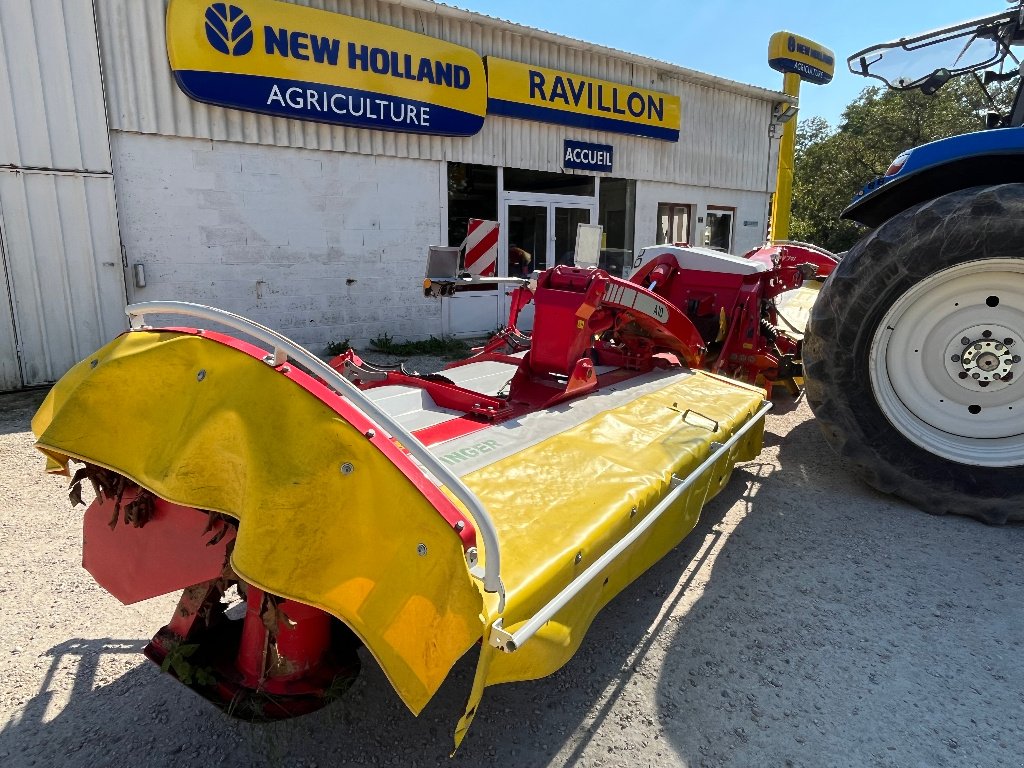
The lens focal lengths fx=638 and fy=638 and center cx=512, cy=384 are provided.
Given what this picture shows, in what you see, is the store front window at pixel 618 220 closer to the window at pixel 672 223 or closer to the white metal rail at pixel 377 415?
Answer: the window at pixel 672 223

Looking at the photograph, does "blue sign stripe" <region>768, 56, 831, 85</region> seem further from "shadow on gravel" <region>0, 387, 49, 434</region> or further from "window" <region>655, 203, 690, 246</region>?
"shadow on gravel" <region>0, 387, 49, 434</region>

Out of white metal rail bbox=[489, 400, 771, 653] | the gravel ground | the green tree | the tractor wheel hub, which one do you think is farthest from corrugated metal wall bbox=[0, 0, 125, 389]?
the green tree

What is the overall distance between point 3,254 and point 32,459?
271 cm

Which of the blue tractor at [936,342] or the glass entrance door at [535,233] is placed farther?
the glass entrance door at [535,233]

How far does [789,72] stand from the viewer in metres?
13.3

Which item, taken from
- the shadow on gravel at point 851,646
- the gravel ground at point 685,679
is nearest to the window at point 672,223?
the shadow on gravel at point 851,646

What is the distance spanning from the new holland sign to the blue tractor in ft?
19.1

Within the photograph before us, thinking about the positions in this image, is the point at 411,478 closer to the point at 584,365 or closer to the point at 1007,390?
the point at 584,365

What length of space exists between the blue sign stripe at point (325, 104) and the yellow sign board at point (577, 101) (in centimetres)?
63

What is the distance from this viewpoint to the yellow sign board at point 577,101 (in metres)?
8.55

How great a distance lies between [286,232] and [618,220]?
5665mm

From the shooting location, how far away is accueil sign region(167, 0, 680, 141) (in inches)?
252

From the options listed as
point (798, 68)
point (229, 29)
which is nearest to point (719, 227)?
point (798, 68)

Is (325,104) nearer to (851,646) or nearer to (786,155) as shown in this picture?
(851,646)
